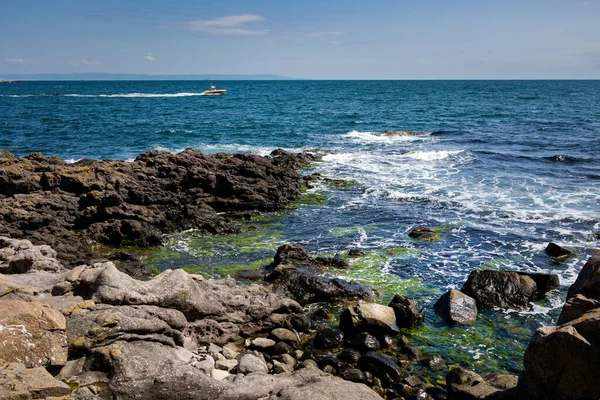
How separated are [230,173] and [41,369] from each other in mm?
21500

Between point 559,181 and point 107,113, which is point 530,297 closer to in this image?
point 559,181

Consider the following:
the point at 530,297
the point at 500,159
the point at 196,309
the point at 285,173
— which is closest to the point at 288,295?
the point at 196,309

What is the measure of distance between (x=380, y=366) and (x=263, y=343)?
10.4ft

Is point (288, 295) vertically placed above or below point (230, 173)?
below

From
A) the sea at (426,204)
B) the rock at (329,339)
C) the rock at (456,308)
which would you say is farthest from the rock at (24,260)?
the rock at (456,308)

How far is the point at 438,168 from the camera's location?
1494 inches

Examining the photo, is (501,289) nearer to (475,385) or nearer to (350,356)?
(475,385)

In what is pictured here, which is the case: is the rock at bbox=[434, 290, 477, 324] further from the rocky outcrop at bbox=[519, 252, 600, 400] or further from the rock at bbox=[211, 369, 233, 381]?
the rock at bbox=[211, 369, 233, 381]

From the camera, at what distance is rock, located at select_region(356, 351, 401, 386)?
37.9 ft

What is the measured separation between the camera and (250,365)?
11.2 meters

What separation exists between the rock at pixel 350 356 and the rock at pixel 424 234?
10385 mm

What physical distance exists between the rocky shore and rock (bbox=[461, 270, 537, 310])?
41 mm

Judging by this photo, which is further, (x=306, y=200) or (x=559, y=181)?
(x=559, y=181)

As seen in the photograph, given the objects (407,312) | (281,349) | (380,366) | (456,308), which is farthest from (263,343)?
(456,308)
